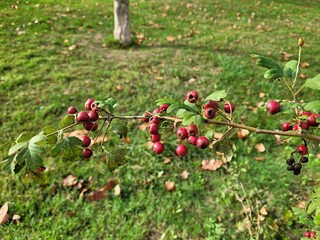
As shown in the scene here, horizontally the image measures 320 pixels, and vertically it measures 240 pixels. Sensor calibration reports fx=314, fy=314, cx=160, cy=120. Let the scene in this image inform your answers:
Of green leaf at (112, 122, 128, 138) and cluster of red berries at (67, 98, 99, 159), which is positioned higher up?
cluster of red berries at (67, 98, 99, 159)

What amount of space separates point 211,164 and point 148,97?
1.32m

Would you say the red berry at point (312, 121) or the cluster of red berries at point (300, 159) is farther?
the cluster of red berries at point (300, 159)

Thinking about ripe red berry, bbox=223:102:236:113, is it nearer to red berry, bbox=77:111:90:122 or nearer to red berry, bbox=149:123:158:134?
red berry, bbox=149:123:158:134

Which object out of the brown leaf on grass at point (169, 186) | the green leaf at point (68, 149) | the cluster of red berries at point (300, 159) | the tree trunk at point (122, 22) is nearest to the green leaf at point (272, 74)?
the cluster of red berries at point (300, 159)

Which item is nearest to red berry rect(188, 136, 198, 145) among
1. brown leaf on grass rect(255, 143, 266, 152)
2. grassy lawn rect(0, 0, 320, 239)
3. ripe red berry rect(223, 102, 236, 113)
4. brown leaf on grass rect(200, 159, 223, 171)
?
ripe red berry rect(223, 102, 236, 113)

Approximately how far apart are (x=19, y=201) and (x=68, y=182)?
0.44 meters

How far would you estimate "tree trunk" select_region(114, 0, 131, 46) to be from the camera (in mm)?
5113

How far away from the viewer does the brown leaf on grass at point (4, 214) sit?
2.60 meters

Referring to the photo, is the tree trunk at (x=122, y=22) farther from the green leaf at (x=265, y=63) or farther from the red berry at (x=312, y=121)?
the red berry at (x=312, y=121)

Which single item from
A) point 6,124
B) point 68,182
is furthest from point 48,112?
point 68,182

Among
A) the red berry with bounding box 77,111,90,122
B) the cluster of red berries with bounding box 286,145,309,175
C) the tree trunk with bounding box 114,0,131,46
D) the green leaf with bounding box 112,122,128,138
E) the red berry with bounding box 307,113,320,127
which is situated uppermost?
the red berry with bounding box 77,111,90,122

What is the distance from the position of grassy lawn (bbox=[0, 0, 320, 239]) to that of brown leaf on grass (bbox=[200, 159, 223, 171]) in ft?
0.17

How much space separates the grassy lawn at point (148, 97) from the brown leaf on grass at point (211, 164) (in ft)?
0.17

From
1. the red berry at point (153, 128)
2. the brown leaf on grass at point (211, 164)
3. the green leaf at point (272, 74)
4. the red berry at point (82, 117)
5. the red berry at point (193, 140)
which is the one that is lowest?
the brown leaf on grass at point (211, 164)
